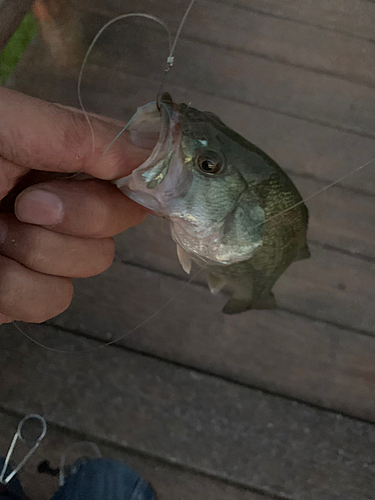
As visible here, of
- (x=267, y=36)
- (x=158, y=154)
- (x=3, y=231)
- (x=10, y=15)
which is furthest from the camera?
(x=267, y=36)

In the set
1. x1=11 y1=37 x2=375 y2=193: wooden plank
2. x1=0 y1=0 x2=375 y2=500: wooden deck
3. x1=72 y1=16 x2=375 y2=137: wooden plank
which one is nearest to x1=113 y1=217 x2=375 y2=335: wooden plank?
x1=0 y1=0 x2=375 y2=500: wooden deck

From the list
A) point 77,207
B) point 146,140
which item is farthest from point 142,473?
point 146,140

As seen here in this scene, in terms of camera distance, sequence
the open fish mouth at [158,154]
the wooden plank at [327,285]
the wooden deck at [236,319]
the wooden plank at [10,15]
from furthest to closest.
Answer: the wooden plank at [327,285] → the wooden deck at [236,319] → the wooden plank at [10,15] → the open fish mouth at [158,154]

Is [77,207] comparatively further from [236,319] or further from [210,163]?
[236,319]

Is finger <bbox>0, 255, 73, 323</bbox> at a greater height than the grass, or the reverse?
the grass

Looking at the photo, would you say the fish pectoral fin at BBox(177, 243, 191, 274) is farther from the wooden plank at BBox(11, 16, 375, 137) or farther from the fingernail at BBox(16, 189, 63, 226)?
the wooden plank at BBox(11, 16, 375, 137)

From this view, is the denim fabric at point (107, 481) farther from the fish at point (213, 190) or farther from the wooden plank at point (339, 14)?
the wooden plank at point (339, 14)

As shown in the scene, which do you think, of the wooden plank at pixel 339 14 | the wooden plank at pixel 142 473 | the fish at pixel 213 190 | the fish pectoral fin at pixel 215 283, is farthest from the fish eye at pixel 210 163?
the wooden plank at pixel 142 473
